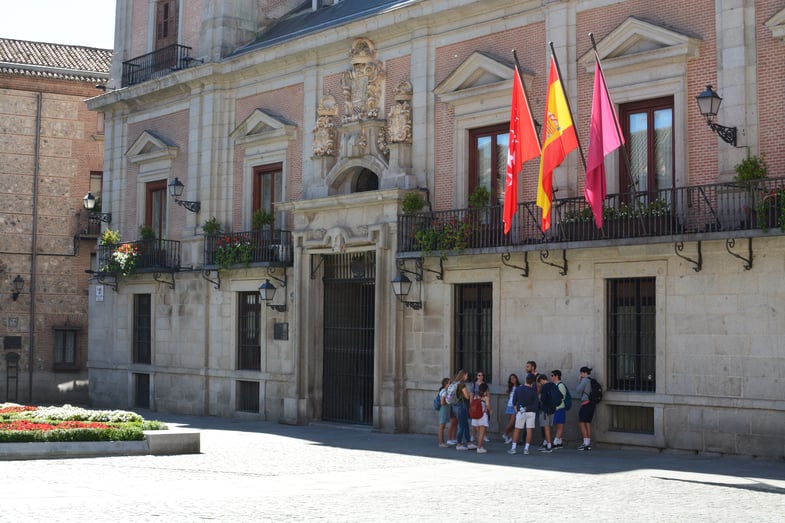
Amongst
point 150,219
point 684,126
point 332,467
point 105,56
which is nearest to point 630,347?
point 684,126

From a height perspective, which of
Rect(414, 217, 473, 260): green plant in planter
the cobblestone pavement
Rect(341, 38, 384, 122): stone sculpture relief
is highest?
Rect(341, 38, 384, 122): stone sculpture relief

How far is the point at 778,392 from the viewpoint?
18.9 meters

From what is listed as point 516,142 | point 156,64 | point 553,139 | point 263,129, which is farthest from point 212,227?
point 553,139

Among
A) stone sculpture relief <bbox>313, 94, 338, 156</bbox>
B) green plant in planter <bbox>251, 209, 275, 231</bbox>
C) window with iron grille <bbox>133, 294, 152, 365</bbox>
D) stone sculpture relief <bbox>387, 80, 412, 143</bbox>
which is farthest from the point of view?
window with iron grille <bbox>133, 294, 152, 365</bbox>

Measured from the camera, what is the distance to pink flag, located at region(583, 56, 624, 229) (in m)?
19.9

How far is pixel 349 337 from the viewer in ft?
90.2

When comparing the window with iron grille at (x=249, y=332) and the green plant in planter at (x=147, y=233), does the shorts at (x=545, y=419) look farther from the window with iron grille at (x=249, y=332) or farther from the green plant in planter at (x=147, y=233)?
the green plant in planter at (x=147, y=233)

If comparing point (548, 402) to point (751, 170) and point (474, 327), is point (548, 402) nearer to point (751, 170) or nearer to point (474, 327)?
point (474, 327)

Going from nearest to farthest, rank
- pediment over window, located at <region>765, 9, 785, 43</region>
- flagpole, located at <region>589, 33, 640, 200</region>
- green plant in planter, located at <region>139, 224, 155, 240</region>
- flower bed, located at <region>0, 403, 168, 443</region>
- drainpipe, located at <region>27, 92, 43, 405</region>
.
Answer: flower bed, located at <region>0, 403, 168, 443</region> → pediment over window, located at <region>765, 9, 785, 43</region> → flagpole, located at <region>589, 33, 640, 200</region> → green plant in planter, located at <region>139, 224, 155, 240</region> → drainpipe, located at <region>27, 92, 43, 405</region>

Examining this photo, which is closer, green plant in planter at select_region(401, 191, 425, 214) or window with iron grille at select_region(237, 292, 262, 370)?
green plant in planter at select_region(401, 191, 425, 214)

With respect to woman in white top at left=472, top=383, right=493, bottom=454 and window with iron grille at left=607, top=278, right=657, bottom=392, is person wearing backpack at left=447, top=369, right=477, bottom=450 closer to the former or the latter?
woman in white top at left=472, top=383, right=493, bottom=454

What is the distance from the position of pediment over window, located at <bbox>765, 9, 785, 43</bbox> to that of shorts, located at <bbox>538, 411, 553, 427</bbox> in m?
7.79

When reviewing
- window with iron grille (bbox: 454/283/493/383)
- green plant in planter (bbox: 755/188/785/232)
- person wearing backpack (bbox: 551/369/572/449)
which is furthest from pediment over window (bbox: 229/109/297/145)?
green plant in planter (bbox: 755/188/785/232)

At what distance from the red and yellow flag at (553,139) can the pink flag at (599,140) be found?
54 cm
